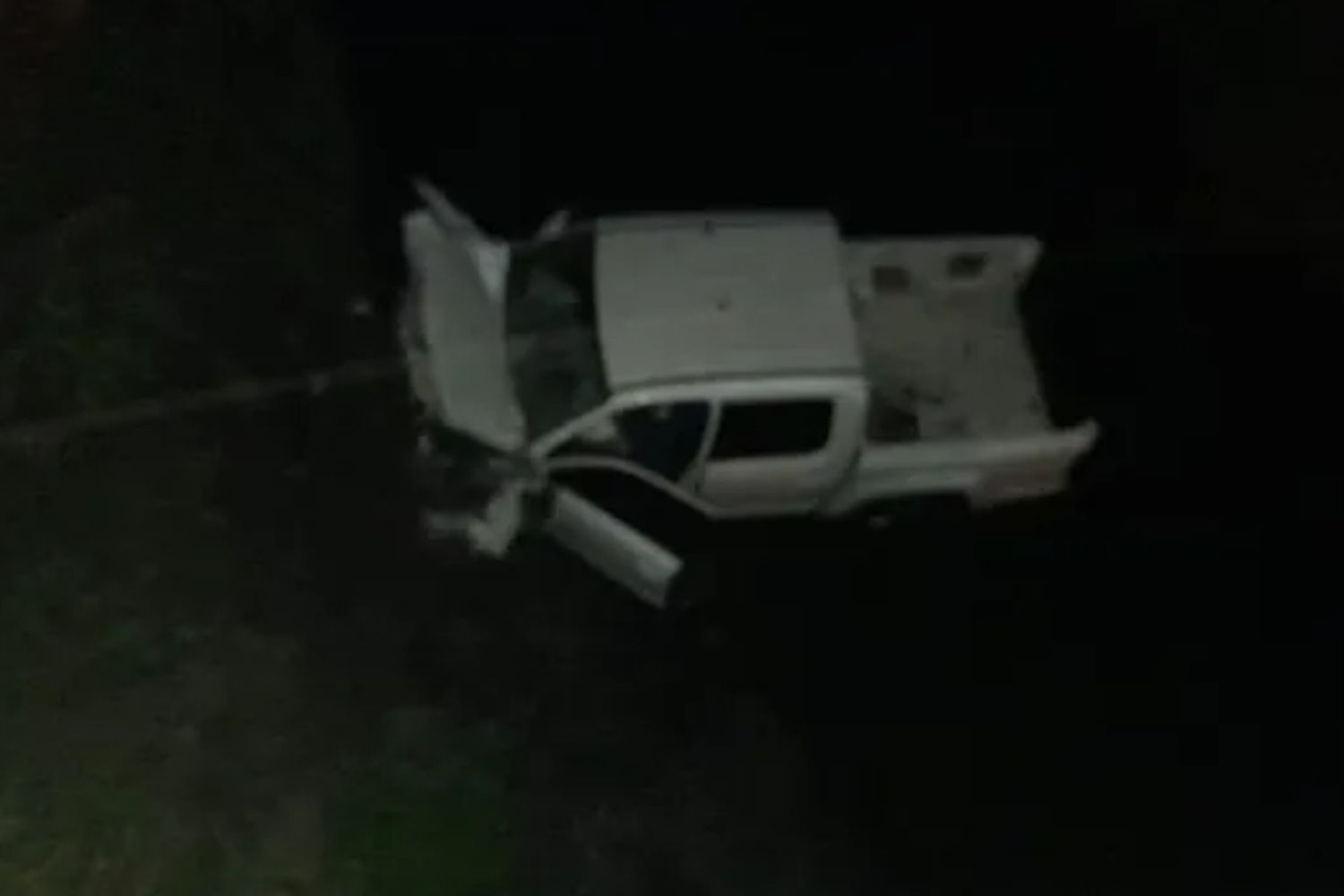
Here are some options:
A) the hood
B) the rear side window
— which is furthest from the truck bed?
the hood

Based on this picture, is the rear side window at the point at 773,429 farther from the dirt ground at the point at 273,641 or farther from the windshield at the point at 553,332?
the dirt ground at the point at 273,641

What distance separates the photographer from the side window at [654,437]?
3.60m

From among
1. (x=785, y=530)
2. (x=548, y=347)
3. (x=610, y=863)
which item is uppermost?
(x=548, y=347)

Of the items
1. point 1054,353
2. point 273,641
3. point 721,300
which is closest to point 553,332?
point 721,300

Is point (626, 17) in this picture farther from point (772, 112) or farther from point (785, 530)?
point (785, 530)

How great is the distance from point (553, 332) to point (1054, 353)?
34.3 inches

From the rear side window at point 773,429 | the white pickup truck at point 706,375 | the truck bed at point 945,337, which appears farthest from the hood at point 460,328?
the truck bed at point 945,337

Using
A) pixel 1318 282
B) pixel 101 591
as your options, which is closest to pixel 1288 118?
pixel 1318 282

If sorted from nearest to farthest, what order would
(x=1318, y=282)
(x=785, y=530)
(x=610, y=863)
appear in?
1. (x=610, y=863)
2. (x=785, y=530)
3. (x=1318, y=282)

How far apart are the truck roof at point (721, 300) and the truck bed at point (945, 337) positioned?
142 millimetres

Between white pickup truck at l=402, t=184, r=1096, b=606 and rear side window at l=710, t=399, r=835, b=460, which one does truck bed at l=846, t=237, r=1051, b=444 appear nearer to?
white pickup truck at l=402, t=184, r=1096, b=606

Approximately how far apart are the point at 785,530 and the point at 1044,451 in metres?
0.40

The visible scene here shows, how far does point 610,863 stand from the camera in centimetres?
354

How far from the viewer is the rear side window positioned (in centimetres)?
363
